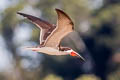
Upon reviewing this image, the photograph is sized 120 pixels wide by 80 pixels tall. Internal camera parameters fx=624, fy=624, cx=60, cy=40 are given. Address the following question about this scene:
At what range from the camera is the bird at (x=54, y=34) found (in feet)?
28.0

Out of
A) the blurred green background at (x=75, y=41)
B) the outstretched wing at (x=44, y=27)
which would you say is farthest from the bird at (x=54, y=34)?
the blurred green background at (x=75, y=41)

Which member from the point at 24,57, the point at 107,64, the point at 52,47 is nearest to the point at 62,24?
the point at 52,47

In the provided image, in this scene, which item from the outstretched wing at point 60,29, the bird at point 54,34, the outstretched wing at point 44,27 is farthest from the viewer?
the outstretched wing at point 44,27

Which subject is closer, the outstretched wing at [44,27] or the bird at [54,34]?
the bird at [54,34]

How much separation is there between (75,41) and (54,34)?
21126 mm

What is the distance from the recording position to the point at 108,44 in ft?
101

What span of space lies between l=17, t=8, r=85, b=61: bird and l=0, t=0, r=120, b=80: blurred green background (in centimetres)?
1939

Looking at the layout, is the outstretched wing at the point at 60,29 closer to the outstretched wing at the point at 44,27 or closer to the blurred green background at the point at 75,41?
the outstretched wing at the point at 44,27

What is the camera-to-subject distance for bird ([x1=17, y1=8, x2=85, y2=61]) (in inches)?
336

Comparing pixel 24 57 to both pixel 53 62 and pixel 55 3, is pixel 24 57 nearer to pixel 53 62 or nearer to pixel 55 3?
pixel 53 62

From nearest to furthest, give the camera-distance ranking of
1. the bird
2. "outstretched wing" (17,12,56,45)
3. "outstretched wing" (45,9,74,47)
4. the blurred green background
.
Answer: "outstretched wing" (45,9,74,47) < the bird < "outstretched wing" (17,12,56,45) < the blurred green background

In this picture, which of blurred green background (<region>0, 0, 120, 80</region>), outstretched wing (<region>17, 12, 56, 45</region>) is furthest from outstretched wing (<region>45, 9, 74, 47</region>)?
blurred green background (<region>0, 0, 120, 80</region>)

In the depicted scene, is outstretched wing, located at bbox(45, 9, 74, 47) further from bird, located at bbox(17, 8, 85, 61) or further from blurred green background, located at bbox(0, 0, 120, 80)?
blurred green background, located at bbox(0, 0, 120, 80)

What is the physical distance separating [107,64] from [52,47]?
883 inches
